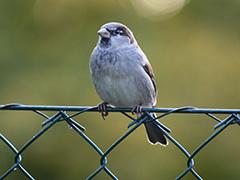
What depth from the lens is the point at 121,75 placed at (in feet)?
9.02

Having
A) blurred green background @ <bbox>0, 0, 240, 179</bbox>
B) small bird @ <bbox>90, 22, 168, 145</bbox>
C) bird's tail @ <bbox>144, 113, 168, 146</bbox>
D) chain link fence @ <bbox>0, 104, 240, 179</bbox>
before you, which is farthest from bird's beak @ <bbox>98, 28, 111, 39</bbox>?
blurred green background @ <bbox>0, 0, 240, 179</bbox>

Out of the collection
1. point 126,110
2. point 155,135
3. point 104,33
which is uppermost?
point 104,33

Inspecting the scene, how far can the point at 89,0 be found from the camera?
5.11 metres

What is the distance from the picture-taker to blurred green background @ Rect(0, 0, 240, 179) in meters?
4.36

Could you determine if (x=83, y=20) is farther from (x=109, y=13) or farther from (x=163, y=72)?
(x=163, y=72)

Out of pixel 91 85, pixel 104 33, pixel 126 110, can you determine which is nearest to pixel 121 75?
pixel 104 33

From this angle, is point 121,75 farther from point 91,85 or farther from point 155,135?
point 91,85

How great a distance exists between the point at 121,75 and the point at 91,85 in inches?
72.5

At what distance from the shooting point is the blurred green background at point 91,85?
14.3ft

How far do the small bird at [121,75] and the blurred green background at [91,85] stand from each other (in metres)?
1.35

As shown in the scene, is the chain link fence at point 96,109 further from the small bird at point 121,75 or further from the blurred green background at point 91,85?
the blurred green background at point 91,85

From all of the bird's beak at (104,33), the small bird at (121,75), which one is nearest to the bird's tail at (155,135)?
the small bird at (121,75)

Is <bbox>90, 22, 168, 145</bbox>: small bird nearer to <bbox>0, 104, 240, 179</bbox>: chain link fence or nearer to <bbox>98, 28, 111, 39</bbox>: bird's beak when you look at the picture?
<bbox>98, 28, 111, 39</bbox>: bird's beak

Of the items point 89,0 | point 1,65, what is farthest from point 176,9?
point 1,65
